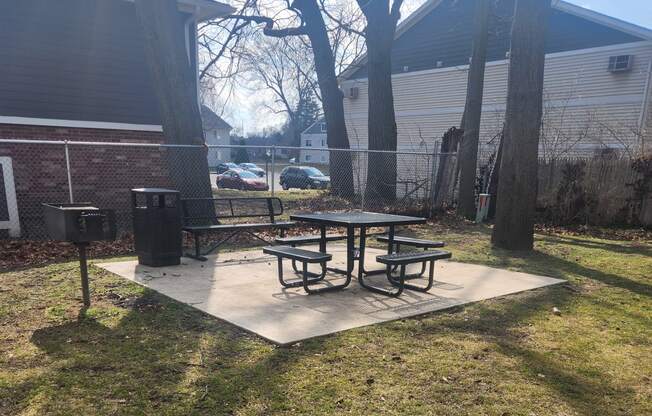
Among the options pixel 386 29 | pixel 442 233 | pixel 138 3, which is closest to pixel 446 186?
pixel 442 233

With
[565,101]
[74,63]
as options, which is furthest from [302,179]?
[74,63]

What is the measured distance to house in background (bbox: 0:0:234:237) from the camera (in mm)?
8984

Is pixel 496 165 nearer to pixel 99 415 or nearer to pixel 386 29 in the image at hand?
pixel 386 29

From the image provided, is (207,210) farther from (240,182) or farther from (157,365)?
(240,182)

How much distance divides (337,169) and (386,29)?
4.80 meters

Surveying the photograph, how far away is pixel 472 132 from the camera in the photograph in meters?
11.9

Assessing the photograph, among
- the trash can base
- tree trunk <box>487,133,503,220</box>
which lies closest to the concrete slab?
the trash can base

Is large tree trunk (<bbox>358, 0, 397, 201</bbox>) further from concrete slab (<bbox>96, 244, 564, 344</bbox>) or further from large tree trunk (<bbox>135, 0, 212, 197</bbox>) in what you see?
concrete slab (<bbox>96, 244, 564, 344</bbox>)

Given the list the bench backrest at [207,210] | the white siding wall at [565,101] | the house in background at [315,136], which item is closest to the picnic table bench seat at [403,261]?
the bench backrest at [207,210]

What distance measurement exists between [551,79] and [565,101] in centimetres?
118

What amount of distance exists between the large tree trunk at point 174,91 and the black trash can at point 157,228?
2693 millimetres

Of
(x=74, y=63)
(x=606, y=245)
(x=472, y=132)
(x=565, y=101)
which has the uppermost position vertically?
(x=565, y=101)

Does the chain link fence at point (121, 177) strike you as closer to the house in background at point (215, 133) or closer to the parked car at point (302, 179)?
the parked car at point (302, 179)

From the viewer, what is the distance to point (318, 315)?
13.6ft
